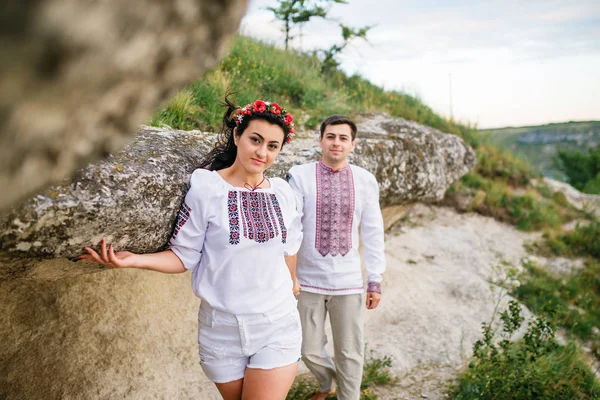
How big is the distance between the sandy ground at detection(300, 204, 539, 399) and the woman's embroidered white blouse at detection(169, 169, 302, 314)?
95.9 inches

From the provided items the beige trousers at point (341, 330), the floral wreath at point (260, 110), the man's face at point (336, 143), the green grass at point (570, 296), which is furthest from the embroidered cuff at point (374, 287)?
the green grass at point (570, 296)

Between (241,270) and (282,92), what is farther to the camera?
(282,92)

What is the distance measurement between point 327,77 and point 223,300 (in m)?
7.09

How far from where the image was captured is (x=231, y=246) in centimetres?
266

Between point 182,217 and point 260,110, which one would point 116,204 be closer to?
point 182,217

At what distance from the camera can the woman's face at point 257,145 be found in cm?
283

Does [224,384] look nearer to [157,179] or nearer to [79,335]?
[157,179]

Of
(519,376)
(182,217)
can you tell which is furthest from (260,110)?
(519,376)

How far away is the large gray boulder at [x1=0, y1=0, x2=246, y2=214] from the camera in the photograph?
0.45 m

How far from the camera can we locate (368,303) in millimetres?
3928

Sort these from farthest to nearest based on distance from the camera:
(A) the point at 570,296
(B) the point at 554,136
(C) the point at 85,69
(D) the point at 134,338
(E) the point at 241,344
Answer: (B) the point at 554,136 < (A) the point at 570,296 < (D) the point at 134,338 < (E) the point at 241,344 < (C) the point at 85,69

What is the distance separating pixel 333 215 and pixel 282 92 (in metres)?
3.36

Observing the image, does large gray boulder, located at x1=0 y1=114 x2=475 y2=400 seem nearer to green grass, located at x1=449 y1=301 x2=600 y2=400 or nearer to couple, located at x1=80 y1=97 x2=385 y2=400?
couple, located at x1=80 y1=97 x2=385 y2=400

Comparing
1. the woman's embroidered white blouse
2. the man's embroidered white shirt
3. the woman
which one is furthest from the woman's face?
the man's embroidered white shirt
